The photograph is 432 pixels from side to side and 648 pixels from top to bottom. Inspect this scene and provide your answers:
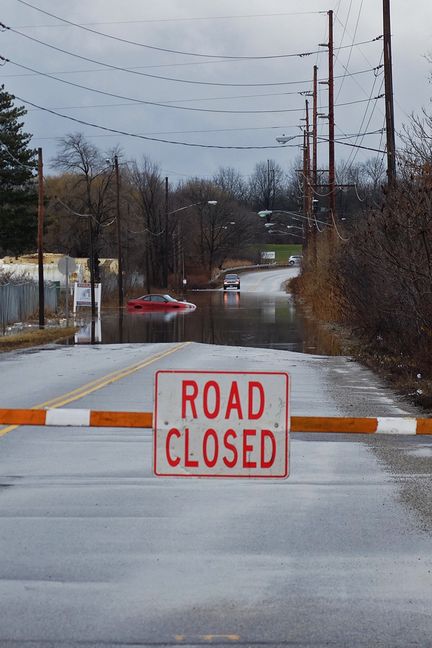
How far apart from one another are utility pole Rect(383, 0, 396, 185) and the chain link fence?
1701cm

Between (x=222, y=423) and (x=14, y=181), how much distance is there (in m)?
70.8

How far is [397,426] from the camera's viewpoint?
7312 mm

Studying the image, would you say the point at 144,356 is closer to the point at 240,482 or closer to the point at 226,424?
the point at 240,482

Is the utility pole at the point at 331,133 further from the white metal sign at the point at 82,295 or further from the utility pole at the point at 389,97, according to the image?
A: the white metal sign at the point at 82,295

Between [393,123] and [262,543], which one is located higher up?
[393,123]

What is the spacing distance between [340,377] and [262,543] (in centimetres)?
1407

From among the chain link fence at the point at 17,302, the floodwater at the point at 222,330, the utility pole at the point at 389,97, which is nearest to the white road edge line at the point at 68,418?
the utility pole at the point at 389,97

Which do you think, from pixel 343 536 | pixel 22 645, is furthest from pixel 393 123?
pixel 22 645

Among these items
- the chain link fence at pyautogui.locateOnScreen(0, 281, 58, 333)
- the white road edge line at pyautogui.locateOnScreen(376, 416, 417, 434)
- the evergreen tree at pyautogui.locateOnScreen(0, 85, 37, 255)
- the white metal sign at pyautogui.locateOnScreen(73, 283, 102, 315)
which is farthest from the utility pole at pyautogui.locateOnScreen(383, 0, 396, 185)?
the evergreen tree at pyautogui.locateOnScreen(0, 85, 37, 255)

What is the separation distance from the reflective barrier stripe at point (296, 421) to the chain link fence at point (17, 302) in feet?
101

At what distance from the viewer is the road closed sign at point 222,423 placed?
21.3 ft

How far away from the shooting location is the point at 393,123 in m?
28.8

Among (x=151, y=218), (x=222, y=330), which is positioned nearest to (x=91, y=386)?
(x=222, y=330)

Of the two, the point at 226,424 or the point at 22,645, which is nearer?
the point at 22,645
